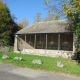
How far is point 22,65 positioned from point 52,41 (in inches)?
625

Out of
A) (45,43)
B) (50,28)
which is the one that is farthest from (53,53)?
(45,43)

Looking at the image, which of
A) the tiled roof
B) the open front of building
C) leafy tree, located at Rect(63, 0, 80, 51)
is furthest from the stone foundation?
leafy tree, located at Rect(63, 0, 80, 51)

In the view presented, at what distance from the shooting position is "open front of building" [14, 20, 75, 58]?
2791cm

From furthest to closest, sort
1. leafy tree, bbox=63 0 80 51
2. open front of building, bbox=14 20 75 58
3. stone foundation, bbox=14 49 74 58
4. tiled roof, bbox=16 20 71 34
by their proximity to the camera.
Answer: open front of building, bbox=14 20 75 58 < tiled roof, bbox=16 20 71 34 < stone foundation, bbox=14 49 74 58 < leafy tree, bbox=63 0 80 51

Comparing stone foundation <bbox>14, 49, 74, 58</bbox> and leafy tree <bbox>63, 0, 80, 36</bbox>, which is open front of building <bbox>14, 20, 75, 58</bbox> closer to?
stone foundation <bbox>14, 49, 74, 58</bbox>

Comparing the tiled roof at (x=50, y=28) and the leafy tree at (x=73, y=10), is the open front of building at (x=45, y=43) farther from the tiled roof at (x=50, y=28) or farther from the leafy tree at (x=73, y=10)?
the leafy tree at (x=73, y=10)

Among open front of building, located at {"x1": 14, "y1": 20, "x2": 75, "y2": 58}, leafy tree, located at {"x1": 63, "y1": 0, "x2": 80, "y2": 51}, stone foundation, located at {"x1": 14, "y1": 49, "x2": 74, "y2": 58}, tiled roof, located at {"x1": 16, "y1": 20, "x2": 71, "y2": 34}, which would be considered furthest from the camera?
open front of building, located at {"x1": 14, "y1": 20, "x2": 75, "y2": 58}

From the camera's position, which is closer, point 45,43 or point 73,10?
point 73,10

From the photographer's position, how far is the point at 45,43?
105ft

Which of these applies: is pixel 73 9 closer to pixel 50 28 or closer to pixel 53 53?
pixel 53 53

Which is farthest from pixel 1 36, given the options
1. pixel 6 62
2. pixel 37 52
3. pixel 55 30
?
pixel 6 62

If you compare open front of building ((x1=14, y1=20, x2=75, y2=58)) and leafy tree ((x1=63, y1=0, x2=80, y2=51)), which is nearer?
leafy tree ((x1=63, y1=0, x2=80, y2=51))

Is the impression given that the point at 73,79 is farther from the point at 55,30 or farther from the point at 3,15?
the point at 3,15

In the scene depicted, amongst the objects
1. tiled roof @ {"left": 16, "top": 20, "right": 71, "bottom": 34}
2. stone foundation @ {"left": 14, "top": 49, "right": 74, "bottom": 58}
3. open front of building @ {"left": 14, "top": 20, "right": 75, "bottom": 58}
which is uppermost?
tiled roof @ {"left": 16, "top": 20, "right": 71, "bottom": 34}
